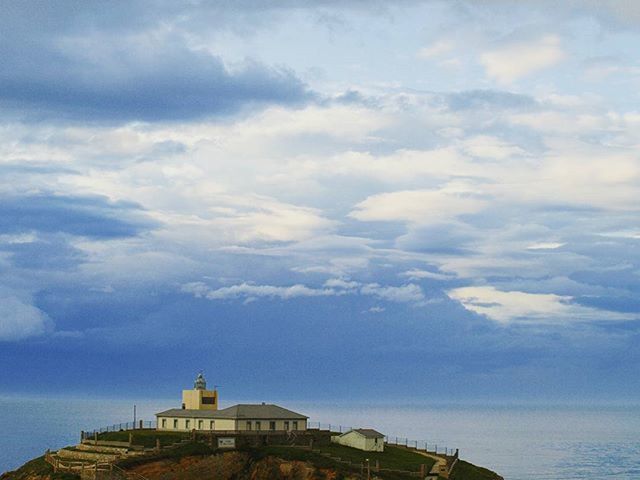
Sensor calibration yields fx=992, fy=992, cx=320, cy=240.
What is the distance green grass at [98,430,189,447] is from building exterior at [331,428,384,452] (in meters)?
18.8

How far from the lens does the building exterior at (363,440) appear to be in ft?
373

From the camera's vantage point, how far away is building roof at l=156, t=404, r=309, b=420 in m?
112

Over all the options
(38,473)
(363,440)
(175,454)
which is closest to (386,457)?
(363,440)

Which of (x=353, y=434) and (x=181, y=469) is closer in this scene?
→ (x=181, y=469)

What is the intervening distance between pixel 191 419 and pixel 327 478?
23.2 meters

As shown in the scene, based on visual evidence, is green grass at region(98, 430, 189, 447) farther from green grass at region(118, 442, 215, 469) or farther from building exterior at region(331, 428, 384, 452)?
building exterior at region(331, 428, 384, 452)

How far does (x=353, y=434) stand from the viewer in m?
115

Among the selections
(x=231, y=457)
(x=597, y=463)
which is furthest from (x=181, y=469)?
(x=597, y=463)

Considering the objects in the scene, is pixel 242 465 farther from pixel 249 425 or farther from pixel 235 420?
pixel 249 425

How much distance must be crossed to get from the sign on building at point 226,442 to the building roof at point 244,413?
Answer: 525 centimetres

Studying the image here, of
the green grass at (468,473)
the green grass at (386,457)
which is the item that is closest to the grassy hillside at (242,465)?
the green grass at (386,457)

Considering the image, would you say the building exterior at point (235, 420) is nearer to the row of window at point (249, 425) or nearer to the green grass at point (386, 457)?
the row of window at point (249, 425)

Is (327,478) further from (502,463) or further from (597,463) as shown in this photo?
(597,463)

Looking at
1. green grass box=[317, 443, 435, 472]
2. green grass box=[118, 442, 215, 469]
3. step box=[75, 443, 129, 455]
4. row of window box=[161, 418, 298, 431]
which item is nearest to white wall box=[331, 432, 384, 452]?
green grass box=[317, 443, 435, 472]
